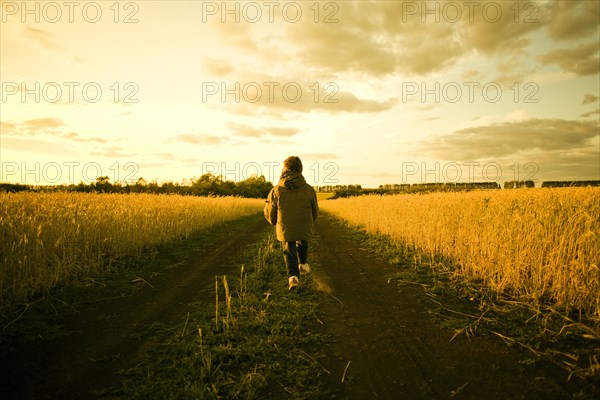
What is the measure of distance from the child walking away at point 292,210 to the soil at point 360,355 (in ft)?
3.95

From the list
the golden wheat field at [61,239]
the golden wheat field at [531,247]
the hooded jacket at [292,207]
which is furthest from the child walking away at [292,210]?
the golden wheat field at [61,239]

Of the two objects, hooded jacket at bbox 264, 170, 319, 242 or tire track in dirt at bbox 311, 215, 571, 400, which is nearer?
tire track in dirt at bbox 311, 215, 571, 400

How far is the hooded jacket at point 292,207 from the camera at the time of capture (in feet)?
23.5

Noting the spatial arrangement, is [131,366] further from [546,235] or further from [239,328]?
[546,235]

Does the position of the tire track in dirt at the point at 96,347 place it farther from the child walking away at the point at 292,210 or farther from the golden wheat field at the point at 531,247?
the golden wheat field at the point at 531,247

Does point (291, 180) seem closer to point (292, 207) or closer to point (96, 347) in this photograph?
point (292, 207)

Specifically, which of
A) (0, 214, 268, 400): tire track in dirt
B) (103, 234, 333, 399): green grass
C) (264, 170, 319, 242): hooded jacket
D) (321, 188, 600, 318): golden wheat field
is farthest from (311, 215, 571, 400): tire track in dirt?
(0, 214, 268, 400): tire track in dirt

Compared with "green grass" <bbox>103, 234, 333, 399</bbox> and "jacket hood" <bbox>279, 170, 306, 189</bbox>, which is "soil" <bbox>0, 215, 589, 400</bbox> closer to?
"green grass" <bbox>103, 234, 333, 399</bbox>

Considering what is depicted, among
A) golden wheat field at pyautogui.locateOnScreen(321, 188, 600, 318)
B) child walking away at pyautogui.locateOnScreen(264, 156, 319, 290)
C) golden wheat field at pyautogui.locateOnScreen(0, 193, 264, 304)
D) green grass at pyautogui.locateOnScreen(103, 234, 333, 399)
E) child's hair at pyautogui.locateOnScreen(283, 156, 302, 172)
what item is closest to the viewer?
green grass at pyautogui.locateOnScreen(103, 234, 333, 399)

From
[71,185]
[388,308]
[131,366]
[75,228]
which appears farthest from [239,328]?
[71,185]

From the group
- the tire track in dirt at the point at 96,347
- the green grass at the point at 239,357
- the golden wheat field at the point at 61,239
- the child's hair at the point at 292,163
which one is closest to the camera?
the green grass at the point at 239,357

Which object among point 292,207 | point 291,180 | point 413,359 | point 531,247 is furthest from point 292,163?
point 531,247

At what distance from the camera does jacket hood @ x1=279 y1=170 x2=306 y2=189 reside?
719 centimetres

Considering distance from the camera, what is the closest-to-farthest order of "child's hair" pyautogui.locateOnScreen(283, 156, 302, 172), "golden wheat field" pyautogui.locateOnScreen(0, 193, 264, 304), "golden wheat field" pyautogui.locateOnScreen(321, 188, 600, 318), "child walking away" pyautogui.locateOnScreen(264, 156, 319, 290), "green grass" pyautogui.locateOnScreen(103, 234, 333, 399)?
"green grass" pyautogui.locateOnScreen(103, 234, 333, 399)
"golden wheat field" pyautogui.locateOnScreen(321, 188, 600, 318)
"golden wheat field" pyautogui.locateOnScreen(0, 193, 264, 304)
"child walking away" pyautogui.locateOnScreen(264, 156, 319, 290)
"child's hair" pyautogui.locateOnScreen(283, 156, 302, 172)
